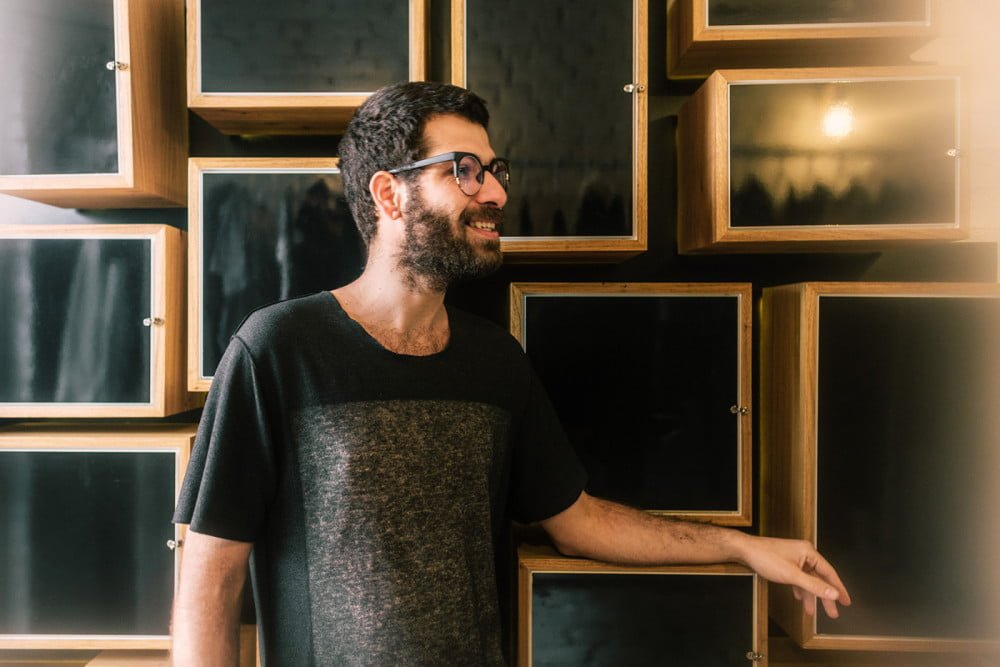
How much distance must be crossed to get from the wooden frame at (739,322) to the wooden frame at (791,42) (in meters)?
0.52

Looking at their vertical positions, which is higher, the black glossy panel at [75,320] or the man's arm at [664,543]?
the black glossy panel at [75,320]

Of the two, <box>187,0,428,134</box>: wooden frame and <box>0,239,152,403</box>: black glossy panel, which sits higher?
<box>187,0,428,134</box>: wooden frame

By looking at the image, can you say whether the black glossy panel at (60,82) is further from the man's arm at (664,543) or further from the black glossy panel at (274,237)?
the man's arm at (664,543)

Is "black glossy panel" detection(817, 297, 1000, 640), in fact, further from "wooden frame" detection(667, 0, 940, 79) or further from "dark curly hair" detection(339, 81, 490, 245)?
"dark curly hair" detection(339, 81, 490, 245)

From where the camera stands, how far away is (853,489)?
1.29 metres

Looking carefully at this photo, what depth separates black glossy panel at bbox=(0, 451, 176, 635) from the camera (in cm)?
132

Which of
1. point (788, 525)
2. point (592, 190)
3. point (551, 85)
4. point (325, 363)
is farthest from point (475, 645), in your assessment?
point (551, 85)

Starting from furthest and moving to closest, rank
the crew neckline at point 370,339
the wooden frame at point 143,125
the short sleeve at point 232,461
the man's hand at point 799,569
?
1. the wooden frame at point 143,125
2. the man's hand at point 799,569
3. the crew neckline at point 370,339
4. the short sleeve at point 232,461

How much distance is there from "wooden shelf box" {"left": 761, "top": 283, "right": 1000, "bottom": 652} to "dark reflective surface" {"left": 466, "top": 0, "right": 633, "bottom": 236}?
1.57ft

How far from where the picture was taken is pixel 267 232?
1.28 m

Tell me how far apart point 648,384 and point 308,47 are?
101 cm

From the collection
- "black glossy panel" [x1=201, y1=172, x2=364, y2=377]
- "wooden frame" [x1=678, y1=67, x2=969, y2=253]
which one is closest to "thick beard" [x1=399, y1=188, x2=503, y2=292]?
"black glossy panel" [x1=201, y1=172, x2=364, y2=377]

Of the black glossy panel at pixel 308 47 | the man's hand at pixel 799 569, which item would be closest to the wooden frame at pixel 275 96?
the black glossy panel at pixel 308 47

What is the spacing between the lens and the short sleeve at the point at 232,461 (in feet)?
3.17
